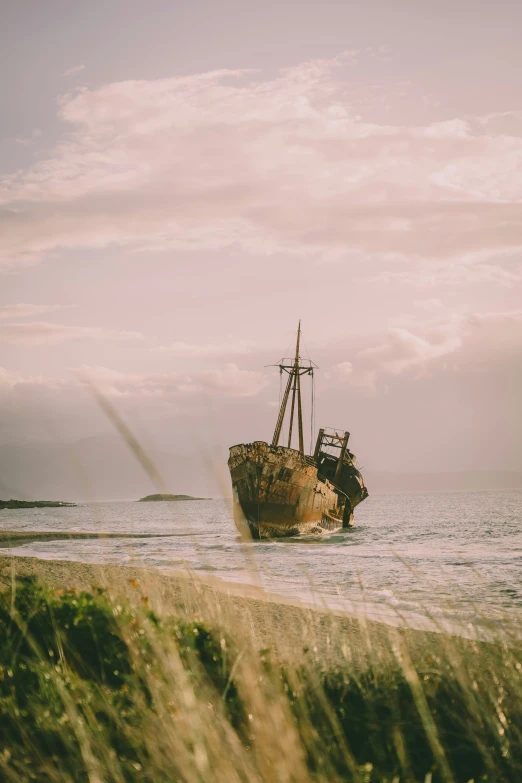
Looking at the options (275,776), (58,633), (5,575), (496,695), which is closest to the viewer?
(275,776)

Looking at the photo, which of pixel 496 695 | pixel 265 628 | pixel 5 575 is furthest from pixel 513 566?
pixel 496 695

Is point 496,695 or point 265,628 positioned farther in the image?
point 265,628

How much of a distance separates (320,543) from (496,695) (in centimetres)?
2985

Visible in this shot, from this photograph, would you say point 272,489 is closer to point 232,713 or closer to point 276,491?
point 276,491

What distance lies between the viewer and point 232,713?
4480 mm

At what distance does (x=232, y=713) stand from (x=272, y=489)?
29.4 m

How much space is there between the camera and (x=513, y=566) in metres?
22.6

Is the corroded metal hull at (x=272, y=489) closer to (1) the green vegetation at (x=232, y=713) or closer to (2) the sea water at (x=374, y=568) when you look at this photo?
(2) the sea water at (x=374, y=568)

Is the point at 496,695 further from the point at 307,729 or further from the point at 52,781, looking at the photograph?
the point at 52,781

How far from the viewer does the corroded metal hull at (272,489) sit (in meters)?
33.4

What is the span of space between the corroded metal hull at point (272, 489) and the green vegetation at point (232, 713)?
27.4 metres

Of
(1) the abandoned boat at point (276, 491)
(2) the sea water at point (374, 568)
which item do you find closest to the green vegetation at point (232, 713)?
(2) the sea water at point (374, 568)

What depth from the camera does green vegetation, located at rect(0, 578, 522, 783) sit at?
371 cm

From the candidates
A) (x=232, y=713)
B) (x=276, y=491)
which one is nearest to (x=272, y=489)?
(x=276, y=491)
